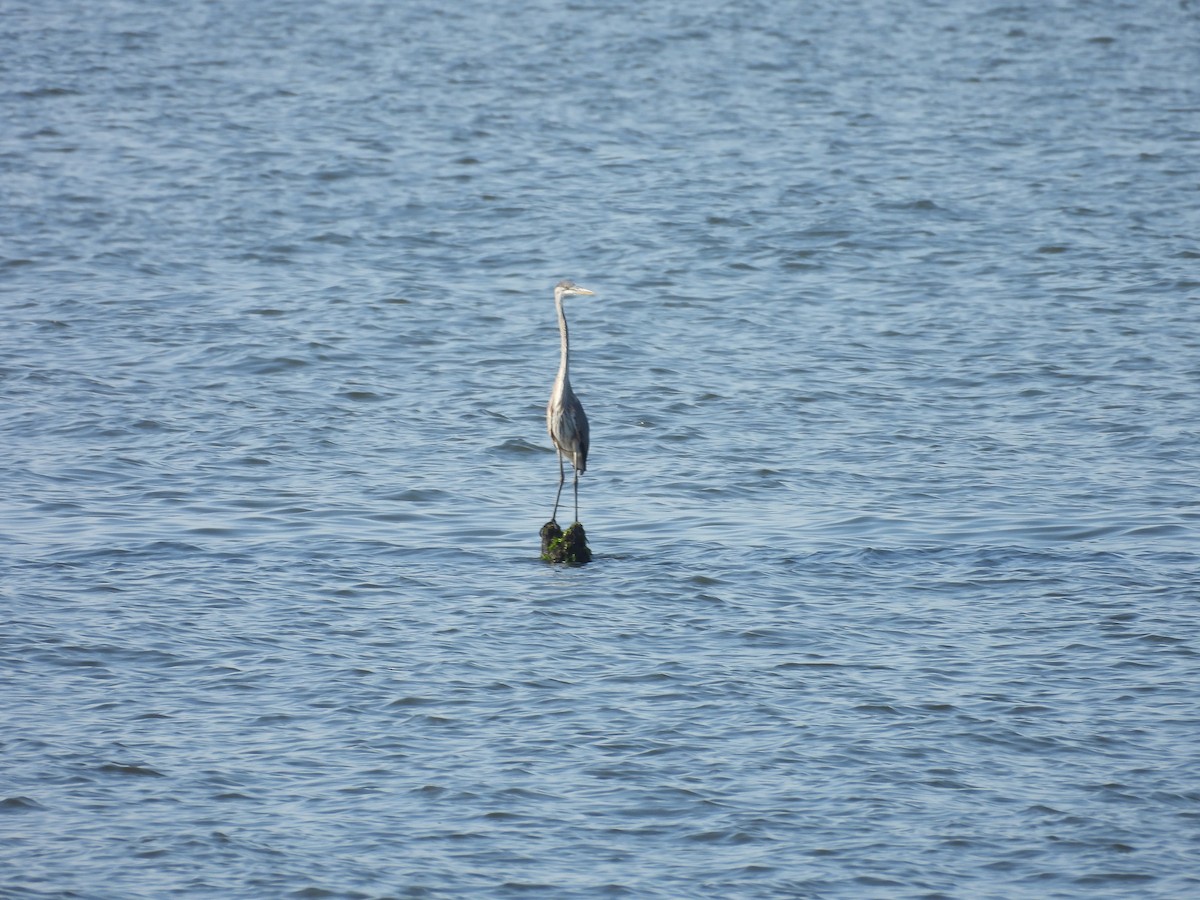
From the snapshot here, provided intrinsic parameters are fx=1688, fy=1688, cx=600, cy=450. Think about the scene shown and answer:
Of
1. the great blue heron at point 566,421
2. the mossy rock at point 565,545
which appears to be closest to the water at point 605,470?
the mossy rock at point 565,545

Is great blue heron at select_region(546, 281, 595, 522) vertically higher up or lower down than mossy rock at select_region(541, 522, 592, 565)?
higher up

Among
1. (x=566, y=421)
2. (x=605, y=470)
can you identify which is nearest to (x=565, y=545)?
(x=566, y=421)

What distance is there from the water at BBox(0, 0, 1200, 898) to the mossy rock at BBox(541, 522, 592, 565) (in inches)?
6.7

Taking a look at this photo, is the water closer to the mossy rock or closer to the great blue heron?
the mossy rock

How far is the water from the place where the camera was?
827 cm

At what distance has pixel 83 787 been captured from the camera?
27.6 ft

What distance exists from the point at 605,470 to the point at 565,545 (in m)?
2.71

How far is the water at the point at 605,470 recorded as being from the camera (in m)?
8.27

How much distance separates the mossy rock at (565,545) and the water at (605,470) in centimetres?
17

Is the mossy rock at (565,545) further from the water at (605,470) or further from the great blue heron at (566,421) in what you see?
the great blue heron at (566,421)

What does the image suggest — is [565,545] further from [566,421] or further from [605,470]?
[605,470]

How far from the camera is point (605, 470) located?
14.1m

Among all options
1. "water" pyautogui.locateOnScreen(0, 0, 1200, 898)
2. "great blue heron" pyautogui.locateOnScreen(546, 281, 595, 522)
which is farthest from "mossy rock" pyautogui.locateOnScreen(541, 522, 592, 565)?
"great blue heron" pyautogui.locateOnScreen(546, 281, 595, 522)

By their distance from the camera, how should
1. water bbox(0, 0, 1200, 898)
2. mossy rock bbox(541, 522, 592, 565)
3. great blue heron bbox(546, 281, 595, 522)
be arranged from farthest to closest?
great blue heron bbox(546, 281, 595, 522)
mossy rock bbox(541, 522, 592, 565)
water bbox(0, 0, 1200, 898)
